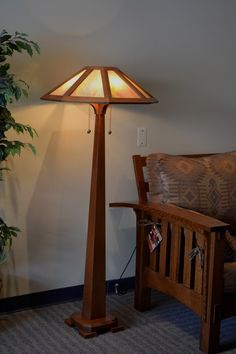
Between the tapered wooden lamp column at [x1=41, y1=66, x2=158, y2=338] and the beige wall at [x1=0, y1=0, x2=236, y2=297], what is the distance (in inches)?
13.9

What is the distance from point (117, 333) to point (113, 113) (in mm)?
1247

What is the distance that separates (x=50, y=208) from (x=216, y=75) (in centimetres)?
140

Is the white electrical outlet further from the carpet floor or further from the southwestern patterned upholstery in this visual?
the carpet floor

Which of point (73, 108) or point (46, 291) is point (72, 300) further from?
point (73, 108)

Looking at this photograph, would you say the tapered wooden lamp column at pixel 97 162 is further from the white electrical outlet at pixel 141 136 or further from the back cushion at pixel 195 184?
the white electrical outlet at pixel 141 136

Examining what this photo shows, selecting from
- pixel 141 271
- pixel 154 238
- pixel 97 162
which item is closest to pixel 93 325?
pixel 141 271

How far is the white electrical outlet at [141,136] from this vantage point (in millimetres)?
3283

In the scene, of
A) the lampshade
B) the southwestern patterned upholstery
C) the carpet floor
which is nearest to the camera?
the lampshade

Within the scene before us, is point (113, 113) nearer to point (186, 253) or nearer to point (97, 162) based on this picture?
point (97, 162)

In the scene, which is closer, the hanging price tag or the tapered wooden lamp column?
the tapered wooden lamp column

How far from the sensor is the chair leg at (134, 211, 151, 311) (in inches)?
119

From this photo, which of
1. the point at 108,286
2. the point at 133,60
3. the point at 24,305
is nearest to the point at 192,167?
the point at 133,60

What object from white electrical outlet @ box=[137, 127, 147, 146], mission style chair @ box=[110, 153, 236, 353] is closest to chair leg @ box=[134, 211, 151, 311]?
mission style chair @ box=[110, 153, 236, 353]

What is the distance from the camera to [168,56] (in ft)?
10.8
